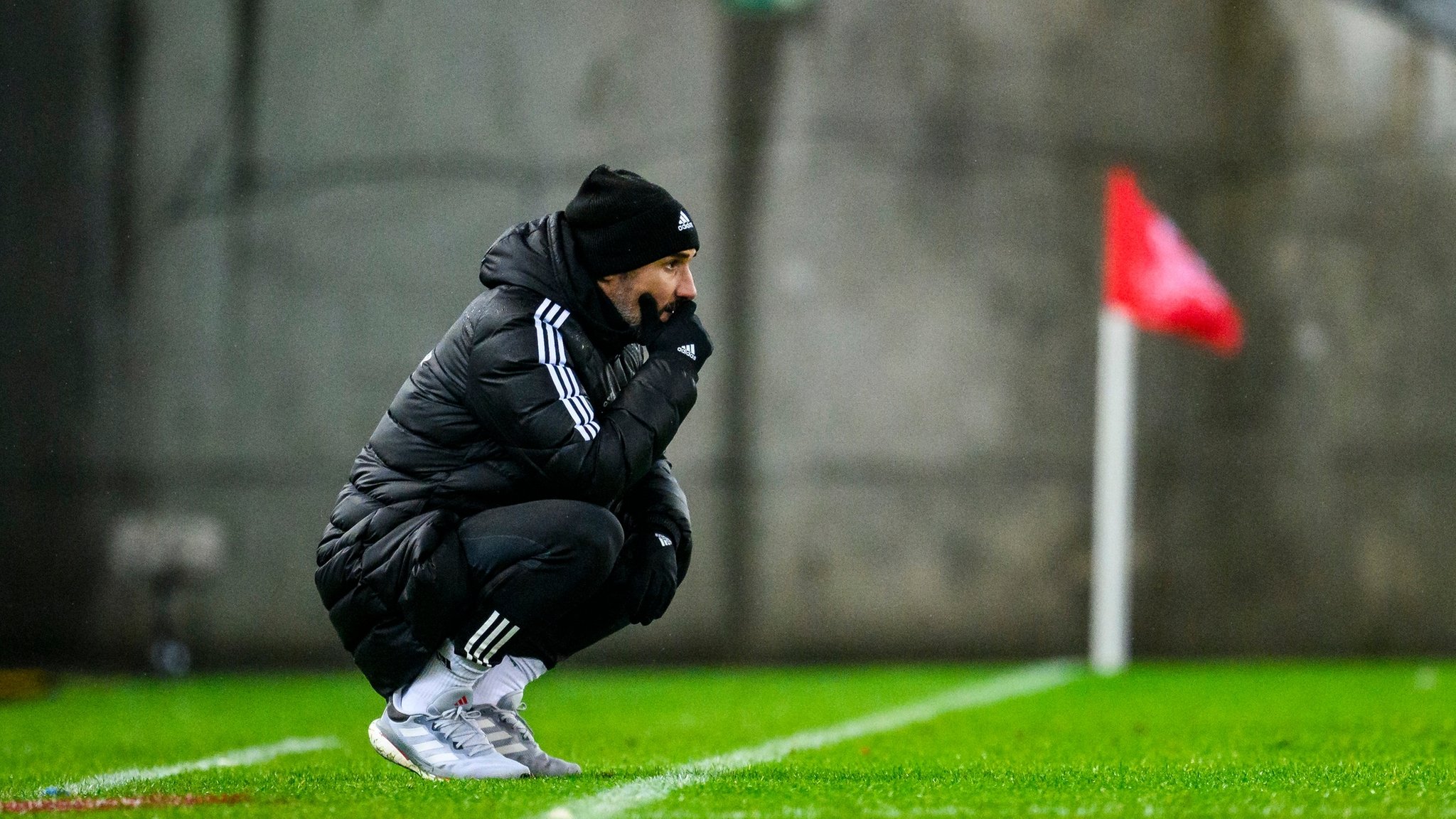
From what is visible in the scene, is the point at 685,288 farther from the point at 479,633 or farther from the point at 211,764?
the point at 211,764

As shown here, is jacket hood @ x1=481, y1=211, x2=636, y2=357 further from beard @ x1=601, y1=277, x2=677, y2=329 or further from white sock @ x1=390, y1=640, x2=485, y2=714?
white sock @ x1=390, y1=640, x2=485, y2=714

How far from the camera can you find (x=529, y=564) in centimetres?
390

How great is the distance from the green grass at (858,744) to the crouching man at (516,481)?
280 millimetres

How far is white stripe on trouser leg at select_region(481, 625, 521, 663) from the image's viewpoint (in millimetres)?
3959

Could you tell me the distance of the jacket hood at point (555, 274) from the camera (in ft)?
13.1

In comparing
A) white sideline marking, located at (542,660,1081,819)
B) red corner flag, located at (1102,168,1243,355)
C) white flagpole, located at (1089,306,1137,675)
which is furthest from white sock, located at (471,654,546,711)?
red corner flag, located at (1102,168,1243,355)

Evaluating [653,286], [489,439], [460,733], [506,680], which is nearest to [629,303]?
[653,286]

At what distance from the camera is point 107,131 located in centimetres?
1205

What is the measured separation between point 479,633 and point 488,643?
0.11ft

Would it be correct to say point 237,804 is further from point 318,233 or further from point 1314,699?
point 318,233

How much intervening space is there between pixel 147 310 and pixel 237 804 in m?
9.00

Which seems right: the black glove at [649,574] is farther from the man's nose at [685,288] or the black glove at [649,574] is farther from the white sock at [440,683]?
the man's nose at [685,288]

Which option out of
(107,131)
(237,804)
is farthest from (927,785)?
(107,131)

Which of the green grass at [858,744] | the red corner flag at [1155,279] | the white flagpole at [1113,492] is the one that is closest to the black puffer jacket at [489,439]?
the green grass at [858,744]
